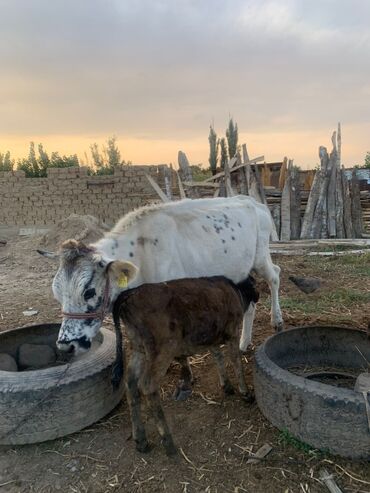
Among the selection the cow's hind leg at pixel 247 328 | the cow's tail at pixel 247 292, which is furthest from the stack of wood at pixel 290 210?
the cow's tail at pixel 247 292

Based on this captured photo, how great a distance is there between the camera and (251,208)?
514 centimetres

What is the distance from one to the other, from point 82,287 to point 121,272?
33 centimetres

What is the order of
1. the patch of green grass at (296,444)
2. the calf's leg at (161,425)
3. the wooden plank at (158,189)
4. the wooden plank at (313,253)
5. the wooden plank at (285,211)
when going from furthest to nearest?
1. the wooden plank at (158,189)
2. the wooden plank at (285,211)
3. the wooden plank at (313,253)
4. the calf's leg at (161,425)
5. the patch of green grass at (296,444)

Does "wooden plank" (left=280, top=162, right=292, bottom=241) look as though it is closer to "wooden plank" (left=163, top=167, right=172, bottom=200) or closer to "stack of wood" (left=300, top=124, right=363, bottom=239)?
"stack of wood" (left=300, top=124, right=363, bottom=239)

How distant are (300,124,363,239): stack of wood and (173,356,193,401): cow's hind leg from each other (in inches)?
353

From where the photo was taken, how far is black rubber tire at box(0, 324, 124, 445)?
10.5 feet

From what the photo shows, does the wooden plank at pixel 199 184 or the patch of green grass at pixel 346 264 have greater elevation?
the wooden plank at pixel 199 184

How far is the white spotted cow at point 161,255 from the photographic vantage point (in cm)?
319

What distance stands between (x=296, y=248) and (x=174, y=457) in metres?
8.73

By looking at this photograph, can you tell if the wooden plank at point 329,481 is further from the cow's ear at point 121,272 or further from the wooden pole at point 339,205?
the wooden pole at point 339,205

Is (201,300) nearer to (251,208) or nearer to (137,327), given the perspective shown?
(137,327)

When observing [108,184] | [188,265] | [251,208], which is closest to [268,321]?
[251,208]

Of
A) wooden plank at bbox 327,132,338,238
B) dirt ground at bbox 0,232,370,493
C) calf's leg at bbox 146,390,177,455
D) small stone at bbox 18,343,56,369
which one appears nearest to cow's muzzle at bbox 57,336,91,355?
calf's leg at bbox 146,390,177,455

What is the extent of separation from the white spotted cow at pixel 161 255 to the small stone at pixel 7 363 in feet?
3.86
